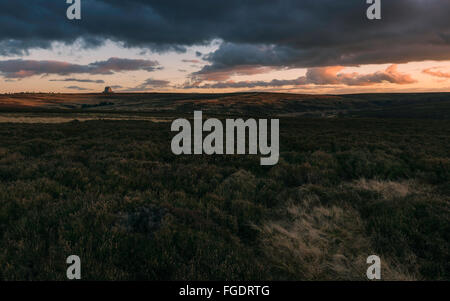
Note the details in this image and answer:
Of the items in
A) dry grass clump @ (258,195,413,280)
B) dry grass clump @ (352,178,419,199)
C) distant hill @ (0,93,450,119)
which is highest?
distant hill @ (0,93,450,119)

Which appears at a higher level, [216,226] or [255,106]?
[255,106]

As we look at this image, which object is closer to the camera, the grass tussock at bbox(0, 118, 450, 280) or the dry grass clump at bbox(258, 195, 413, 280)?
the grass tussock at bbox(0, 118, 450, 280)

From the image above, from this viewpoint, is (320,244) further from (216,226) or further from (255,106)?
(255,106)

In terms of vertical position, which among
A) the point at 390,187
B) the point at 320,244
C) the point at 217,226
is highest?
the point at 390,187

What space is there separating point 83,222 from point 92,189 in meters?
2.38

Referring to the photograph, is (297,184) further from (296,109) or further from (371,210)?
(296,109)

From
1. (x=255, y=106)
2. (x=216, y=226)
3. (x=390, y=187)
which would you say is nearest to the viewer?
(x=216, y=226)

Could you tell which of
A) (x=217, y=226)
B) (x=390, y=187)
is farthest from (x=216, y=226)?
(x=390, y=187)

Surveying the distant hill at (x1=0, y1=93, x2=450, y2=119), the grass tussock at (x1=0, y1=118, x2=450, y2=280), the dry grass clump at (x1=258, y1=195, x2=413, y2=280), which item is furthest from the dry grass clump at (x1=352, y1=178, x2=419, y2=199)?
the distant hill at (x1=0, y1=93, x2=450, y2=119)

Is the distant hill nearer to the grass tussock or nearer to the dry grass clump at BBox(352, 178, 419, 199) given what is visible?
the dry grass clump at BBox(352, 178, 419, 199)

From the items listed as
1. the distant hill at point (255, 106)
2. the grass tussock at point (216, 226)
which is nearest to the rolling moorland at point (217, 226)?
the grass tussock at point (216, 226)

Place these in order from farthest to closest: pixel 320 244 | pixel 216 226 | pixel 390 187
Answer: pixel 390 187 < pixel 216 226 < pixel 320 244

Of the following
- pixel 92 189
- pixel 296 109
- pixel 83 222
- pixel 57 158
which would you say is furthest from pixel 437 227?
A: pixel 296 109

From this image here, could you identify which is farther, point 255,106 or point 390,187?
point 255,106
